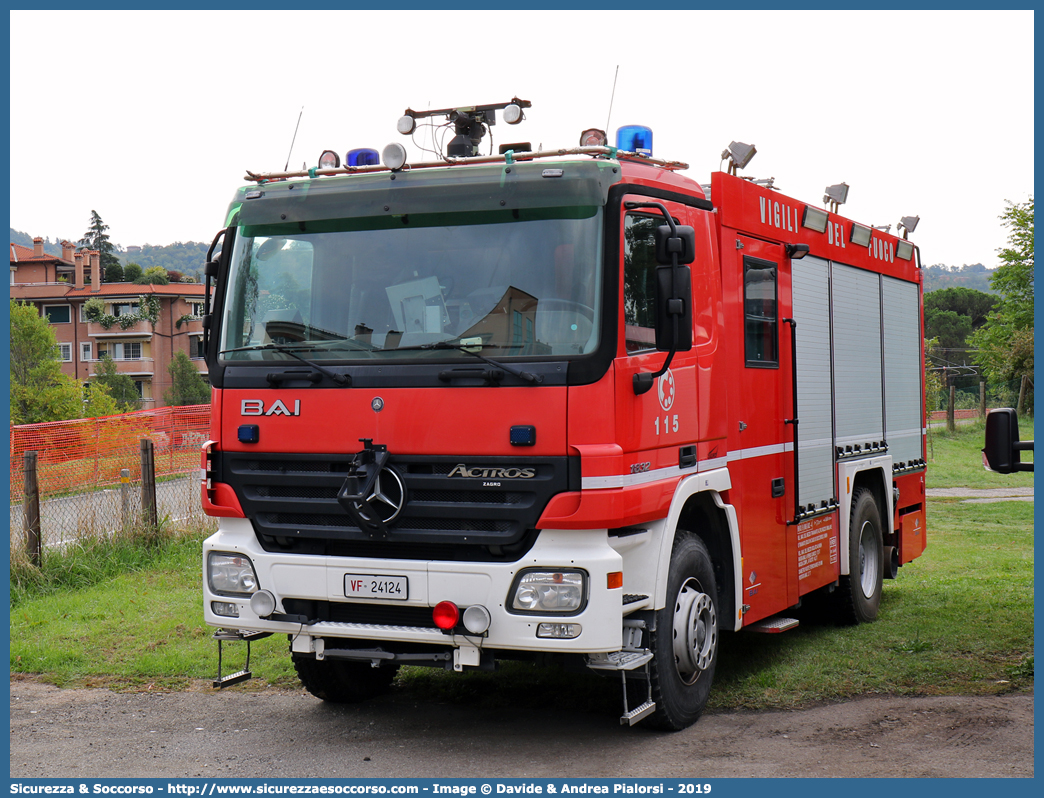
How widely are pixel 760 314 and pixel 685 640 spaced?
2357mm

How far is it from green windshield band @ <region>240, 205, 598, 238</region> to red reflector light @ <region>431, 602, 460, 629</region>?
1961 mm

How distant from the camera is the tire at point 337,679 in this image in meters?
6.70

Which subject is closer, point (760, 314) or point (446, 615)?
point (446, 615)

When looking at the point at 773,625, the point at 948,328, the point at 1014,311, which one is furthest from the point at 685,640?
the point at 948,328

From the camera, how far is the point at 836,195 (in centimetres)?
898

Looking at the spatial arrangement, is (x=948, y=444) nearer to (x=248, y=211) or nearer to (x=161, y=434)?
(x=161, y=434)

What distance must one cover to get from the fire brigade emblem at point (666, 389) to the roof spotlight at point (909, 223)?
5757 mm

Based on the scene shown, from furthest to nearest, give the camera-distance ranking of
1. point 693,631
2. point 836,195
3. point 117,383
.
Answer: point 117,383 → point 836,195 → point 693,631

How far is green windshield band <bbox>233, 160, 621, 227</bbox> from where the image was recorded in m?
5.50

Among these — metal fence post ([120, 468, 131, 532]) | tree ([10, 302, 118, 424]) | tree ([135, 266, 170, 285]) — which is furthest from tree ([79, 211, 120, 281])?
metal fence post ([120, 468, 131, 532])

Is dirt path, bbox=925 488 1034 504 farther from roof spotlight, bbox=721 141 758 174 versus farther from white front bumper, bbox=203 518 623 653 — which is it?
white front bumper, bbox=203 518 623 653

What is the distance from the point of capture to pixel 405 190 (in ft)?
19.0

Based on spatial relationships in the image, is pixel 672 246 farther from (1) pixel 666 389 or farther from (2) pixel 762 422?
(2) pixel 762 422

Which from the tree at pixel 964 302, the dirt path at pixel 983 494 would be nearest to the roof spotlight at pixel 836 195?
the dirt path at pixel 983 494
